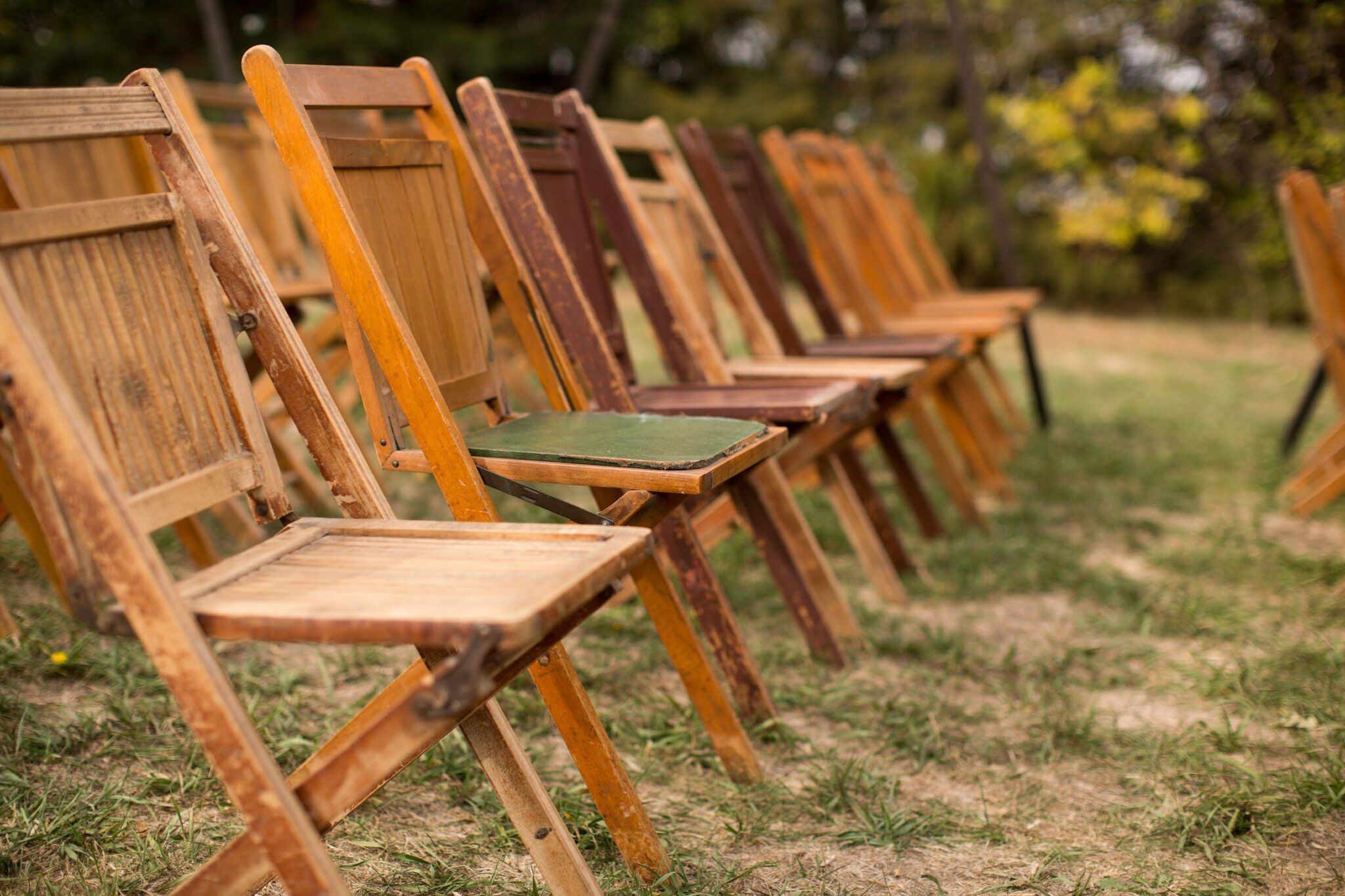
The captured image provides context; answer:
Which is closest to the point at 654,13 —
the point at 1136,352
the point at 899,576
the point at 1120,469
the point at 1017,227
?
the point at 1017,227

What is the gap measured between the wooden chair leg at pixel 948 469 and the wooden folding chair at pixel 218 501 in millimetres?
2175

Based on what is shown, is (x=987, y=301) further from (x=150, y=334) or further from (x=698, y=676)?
(x=150, y=334)

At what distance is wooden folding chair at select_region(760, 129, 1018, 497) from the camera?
153 inches

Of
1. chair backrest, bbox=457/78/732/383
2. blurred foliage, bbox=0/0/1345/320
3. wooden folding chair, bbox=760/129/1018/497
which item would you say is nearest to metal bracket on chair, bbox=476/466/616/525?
chair backrest, bbox=457/78/732/383

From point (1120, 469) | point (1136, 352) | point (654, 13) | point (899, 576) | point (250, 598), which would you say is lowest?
point (1136, 352)

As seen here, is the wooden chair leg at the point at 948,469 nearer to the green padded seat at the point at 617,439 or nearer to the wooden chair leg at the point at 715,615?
the wooden chair leg at the point at 715,615

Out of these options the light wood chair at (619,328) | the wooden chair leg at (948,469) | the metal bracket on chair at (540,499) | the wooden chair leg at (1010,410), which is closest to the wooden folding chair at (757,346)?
the light wood chair at (619,328)

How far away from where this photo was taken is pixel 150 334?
150 cm

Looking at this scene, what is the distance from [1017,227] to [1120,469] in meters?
6.14

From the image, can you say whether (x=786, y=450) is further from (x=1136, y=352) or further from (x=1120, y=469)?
(x=1136, y=352)

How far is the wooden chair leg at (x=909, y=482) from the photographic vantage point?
3379 millimetres

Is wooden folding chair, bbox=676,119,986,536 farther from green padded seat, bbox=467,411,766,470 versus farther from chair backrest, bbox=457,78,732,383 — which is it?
green padded seat, bbox=467,411,766,470

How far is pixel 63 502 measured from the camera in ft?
4.12

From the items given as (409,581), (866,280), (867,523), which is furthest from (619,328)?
(866,280)
